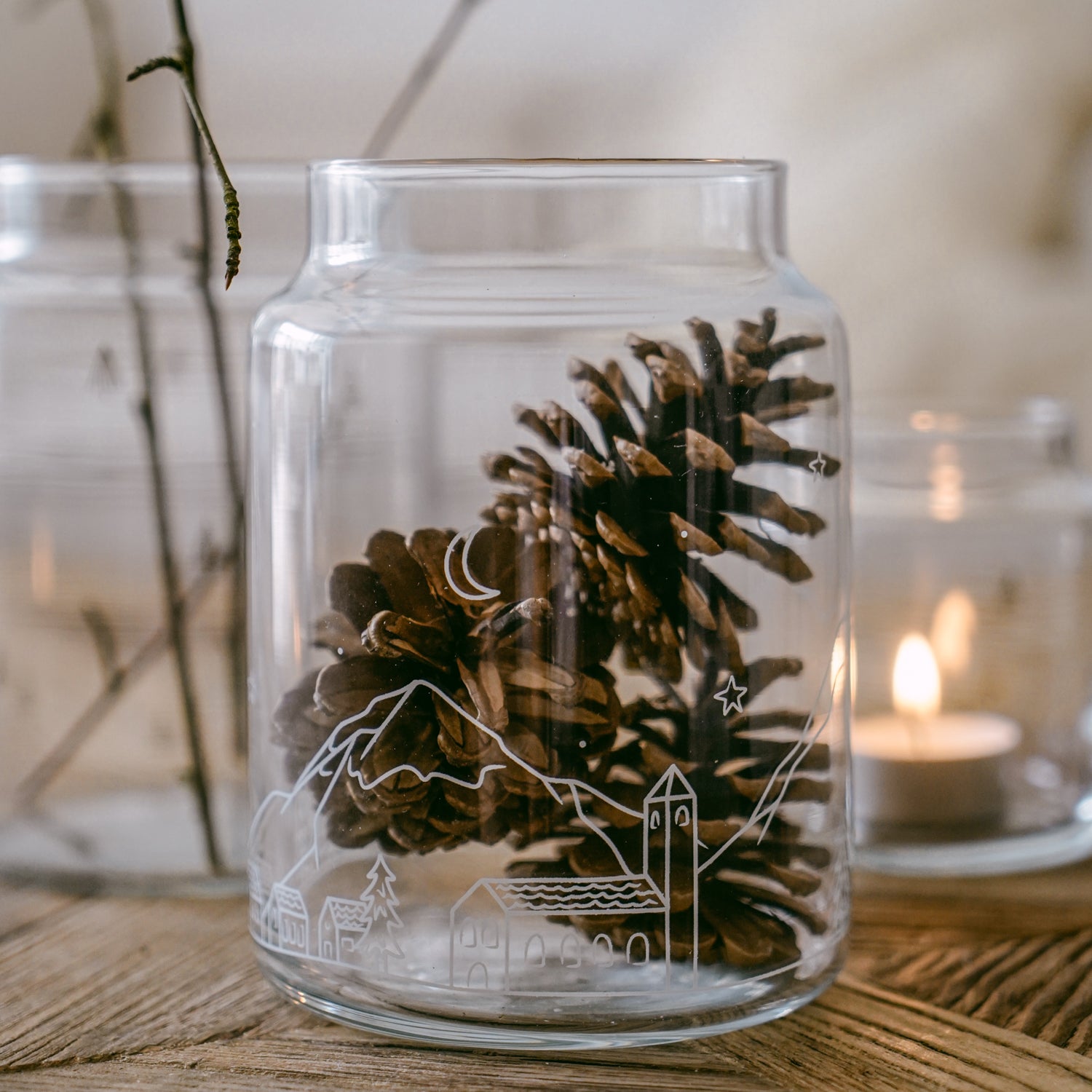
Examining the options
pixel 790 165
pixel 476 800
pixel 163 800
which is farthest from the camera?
pixel 790 165

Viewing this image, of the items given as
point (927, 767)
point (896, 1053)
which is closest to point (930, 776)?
point (927, 767)

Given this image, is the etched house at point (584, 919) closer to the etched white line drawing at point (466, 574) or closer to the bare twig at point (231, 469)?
the etched white line drawing at point (466, 574)

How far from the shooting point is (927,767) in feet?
1.68

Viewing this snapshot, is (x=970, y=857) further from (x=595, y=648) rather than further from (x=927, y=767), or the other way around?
(x=595, y=648)

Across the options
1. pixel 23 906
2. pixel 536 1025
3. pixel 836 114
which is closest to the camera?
pixel 536 1025

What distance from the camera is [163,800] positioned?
0.51 m

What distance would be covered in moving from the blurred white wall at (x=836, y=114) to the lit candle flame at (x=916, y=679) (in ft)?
1.09

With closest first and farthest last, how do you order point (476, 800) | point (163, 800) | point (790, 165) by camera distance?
point (476, 800), point (163, 800), point (790, 165)

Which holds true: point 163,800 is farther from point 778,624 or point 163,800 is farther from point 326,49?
point 326,49

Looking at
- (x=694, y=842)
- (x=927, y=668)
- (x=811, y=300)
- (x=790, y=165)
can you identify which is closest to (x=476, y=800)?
(x=694, y=842)

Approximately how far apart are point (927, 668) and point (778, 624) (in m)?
0.21

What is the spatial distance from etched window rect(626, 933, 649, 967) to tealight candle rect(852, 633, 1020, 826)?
0.61 ft

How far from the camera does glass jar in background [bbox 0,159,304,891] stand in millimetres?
487

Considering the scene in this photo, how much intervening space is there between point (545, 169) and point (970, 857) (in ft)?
1.01
